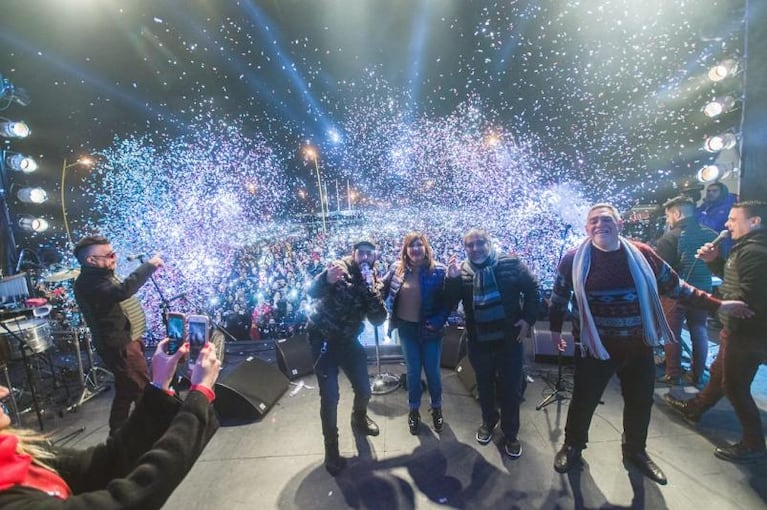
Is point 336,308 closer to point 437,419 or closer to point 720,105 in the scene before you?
point 437,419

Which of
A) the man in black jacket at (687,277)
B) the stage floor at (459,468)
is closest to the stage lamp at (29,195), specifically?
the stage floor at (459,468)

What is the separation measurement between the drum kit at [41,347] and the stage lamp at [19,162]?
9.08 feet

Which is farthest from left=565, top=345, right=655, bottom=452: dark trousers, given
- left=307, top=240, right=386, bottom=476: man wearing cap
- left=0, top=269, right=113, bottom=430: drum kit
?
left=0, top=269, right=113, bottom=430: drum kit

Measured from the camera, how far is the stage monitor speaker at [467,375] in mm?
4309

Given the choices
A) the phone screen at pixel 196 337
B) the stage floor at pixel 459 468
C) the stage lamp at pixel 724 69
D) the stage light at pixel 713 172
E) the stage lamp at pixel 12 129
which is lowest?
the stage floor at pixel 459 468

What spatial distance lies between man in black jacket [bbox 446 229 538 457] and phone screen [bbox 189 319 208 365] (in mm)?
2382

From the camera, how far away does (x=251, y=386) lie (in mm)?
4238

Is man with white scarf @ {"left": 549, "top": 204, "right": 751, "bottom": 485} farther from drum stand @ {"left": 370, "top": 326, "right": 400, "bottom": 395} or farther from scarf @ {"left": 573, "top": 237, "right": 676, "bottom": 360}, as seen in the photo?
drum stand @ {"left": 370, "top": 326, "right": 400, "bottom": 395}

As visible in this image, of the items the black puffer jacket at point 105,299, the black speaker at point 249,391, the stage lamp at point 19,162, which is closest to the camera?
the black puffer jacket at point 105,299

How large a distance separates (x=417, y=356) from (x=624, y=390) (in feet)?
6.31

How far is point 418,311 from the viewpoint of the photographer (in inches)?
135

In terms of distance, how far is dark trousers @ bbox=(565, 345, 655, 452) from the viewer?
2666mm

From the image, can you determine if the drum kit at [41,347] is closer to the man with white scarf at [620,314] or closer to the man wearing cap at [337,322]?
the man wearing cap at [337,322]

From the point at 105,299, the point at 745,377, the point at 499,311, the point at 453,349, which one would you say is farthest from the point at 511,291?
the point at 105,299
